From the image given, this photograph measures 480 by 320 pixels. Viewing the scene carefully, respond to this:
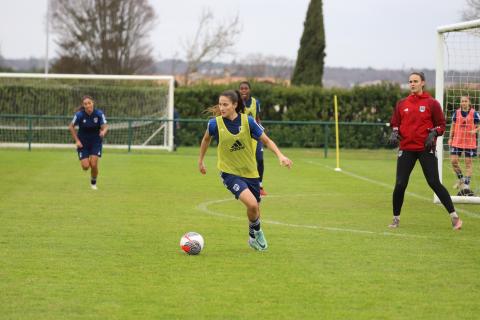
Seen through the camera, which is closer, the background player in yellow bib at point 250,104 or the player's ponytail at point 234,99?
the player's ponytail at point 234,99

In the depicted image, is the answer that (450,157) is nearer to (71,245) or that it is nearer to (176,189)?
(176,189)

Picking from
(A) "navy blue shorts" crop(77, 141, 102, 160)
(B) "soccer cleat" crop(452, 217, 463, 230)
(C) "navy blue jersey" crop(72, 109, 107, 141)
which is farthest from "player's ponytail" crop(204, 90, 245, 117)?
(A) "navy blue shorts" crop(77, 141, 102, 160)

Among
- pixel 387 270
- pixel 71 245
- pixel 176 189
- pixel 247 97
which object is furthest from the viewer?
pixel 176 189

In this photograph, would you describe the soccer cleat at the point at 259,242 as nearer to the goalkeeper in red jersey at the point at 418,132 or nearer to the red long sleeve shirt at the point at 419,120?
the goalkeeper in red jersey at the point at 418,132

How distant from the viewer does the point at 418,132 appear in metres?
12.0

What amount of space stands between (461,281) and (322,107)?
31018mm

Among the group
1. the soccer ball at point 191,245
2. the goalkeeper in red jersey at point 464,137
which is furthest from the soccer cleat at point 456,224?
the goalkeeper in red jersey at point 464,137

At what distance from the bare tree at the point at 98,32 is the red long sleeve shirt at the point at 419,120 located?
156ft

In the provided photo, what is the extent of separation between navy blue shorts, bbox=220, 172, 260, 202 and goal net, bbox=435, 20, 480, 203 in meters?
5.71

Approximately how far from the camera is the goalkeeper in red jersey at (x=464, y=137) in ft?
58.9

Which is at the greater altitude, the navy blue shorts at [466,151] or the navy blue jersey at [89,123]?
the navy blue jersey at [89,123]

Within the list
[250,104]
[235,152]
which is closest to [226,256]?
[235,152]

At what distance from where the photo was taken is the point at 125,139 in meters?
33.2

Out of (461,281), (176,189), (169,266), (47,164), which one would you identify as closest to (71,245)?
(169,266)
